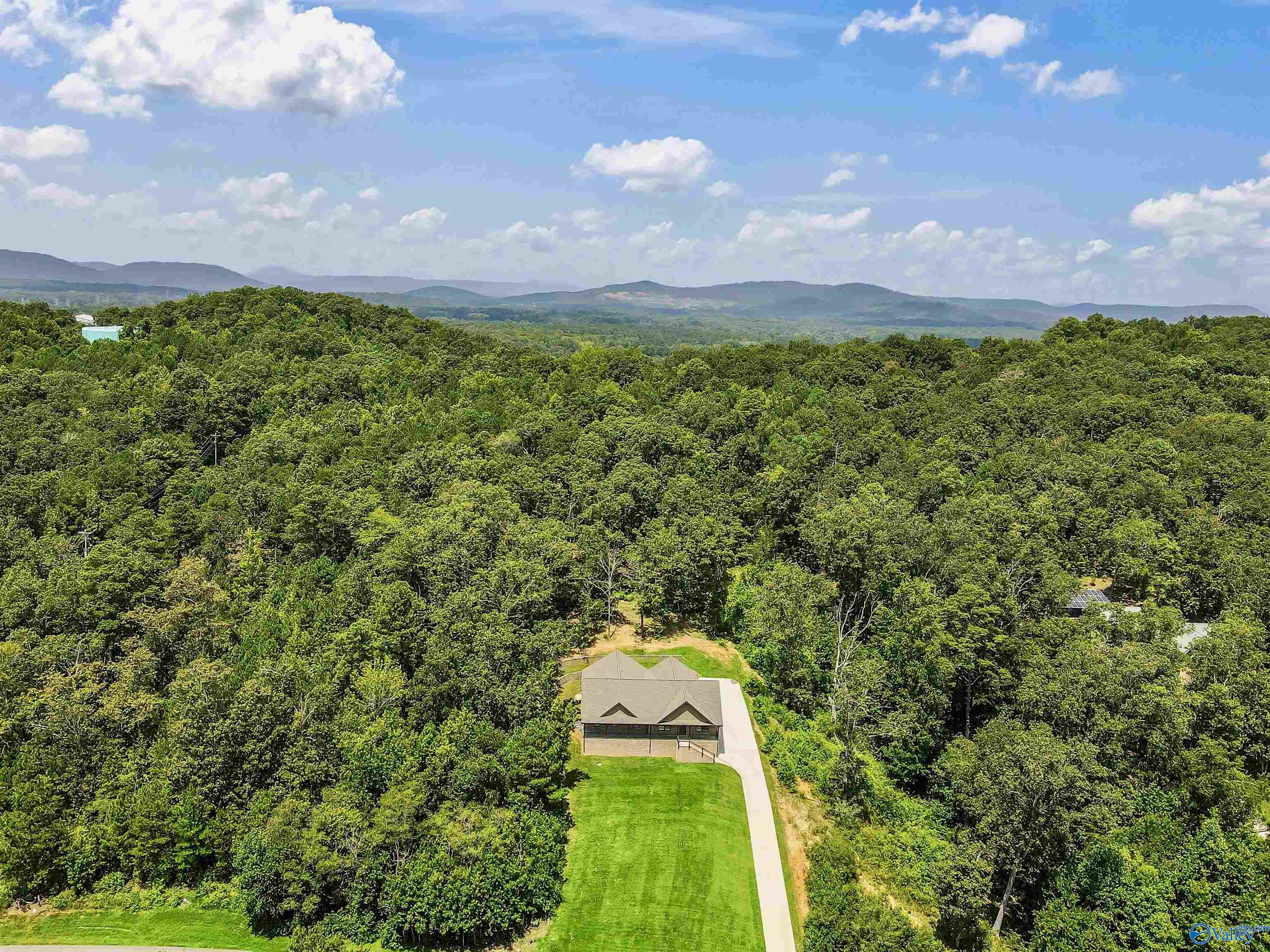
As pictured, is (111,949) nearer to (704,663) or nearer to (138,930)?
(138,930)

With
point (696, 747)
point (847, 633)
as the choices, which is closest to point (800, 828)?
point (696, 747)

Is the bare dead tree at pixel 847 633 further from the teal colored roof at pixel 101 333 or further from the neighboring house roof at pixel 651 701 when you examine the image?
the teal colored roof at pixel 101 333

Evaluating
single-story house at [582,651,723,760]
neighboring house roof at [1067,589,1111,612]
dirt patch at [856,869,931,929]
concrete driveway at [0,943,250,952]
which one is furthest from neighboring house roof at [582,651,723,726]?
neighboring house roof at [1067,589,1111,612]

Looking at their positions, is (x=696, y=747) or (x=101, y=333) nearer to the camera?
(x=696, y=747)

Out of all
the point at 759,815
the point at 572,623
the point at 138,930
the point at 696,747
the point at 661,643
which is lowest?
the point at 138,930

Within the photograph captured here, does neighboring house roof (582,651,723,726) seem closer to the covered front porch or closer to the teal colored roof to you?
the covered front porch

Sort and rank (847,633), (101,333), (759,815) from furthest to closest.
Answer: (101,333)
(847,633)
(759,815)

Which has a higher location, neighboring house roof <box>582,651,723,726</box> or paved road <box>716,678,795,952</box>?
neighboring house roof <box>582,651,723,726</box>

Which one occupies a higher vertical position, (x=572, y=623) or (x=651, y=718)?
(x=572, y=623)
